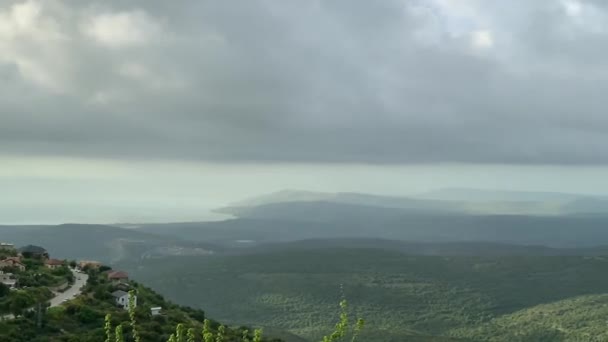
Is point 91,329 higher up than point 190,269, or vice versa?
point 91,329

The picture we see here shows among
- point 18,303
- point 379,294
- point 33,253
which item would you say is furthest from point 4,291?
point 379,294

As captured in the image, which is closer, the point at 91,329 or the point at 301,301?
the point at 91,329

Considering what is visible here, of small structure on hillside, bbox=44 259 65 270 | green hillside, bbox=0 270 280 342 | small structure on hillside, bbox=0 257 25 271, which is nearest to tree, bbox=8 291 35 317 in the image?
green hillside, bbox=0 270 280 342

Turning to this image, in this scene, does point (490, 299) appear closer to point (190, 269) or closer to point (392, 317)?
point (392, 317)

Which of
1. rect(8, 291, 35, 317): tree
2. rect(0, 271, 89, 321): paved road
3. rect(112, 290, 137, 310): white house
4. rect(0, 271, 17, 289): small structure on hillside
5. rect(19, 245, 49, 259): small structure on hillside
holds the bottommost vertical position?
rect(112, 290, 137, 310): white house

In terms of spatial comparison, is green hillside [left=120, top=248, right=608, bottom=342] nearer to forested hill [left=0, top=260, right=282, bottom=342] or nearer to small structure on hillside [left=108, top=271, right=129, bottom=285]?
small structure on hillside [left=108, top=271, right=129, bottom=285]

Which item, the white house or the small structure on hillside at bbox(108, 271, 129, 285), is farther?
the small structure on hillside at bbox(108, 271, 129, 285)

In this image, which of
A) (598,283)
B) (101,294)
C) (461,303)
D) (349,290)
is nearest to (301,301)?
(349,290)

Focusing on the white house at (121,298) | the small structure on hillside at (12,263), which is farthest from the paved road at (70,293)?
the small structure on hillside at (12,263)

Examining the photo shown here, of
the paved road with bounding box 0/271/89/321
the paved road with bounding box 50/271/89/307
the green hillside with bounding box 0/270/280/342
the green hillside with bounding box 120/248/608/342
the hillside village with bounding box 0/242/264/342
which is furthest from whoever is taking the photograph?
the green hillside with bounding box 120/248/608/342
